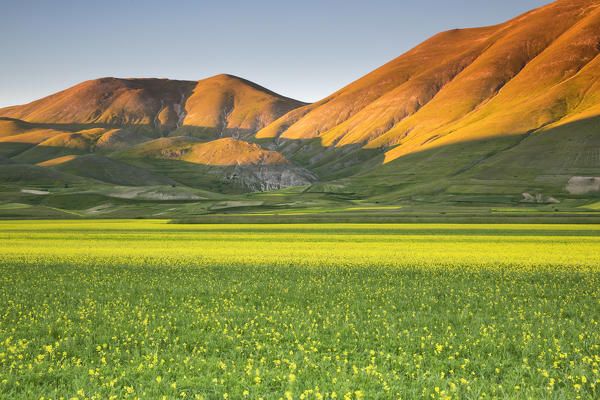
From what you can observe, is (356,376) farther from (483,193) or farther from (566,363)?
(483,193)

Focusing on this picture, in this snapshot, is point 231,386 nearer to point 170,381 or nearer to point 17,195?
→ point 170,381

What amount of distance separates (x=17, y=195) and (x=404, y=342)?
173 meters

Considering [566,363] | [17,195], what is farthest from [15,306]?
[17,195]

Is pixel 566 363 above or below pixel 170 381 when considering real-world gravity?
below

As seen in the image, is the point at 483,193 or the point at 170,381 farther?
the point at 483,193

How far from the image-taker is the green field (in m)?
9.85

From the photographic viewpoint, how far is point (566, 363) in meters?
→ 11.1

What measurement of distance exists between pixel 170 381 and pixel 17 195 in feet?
561

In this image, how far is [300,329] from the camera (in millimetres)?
14281

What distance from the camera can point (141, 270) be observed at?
27328 mm

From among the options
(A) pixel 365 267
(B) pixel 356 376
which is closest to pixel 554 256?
(A) pixel 365 267

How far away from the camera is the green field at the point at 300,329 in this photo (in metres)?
9.85

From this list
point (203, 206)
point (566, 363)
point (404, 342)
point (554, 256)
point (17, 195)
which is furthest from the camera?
point (17, 195)

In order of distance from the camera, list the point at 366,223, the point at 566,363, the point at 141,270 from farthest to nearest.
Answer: the point at 366,223 < the point at 141,270 < the point at 566,363
